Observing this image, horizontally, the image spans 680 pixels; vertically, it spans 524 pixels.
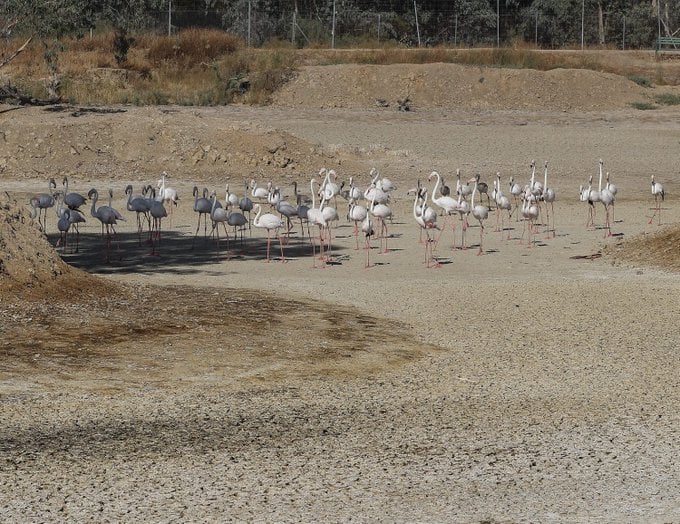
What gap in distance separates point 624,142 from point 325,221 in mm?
20079

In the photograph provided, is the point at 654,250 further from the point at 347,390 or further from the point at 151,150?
the point at 151,150

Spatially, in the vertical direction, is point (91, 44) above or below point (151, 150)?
above

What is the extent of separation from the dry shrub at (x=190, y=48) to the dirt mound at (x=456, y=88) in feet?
17.3

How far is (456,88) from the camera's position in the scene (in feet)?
169

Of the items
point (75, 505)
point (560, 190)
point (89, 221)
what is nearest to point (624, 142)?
point (560, 190)

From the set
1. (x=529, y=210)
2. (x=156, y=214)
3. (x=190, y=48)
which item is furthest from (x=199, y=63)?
(x=529, y=210)

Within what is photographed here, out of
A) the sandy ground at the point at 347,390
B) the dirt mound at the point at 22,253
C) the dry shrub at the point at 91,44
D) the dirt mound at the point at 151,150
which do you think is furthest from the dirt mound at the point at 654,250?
the dry shrub at the point at 91,44

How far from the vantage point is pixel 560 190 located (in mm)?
33719

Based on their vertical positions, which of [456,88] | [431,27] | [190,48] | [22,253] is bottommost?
[22,253]

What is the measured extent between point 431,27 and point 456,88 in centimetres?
2135

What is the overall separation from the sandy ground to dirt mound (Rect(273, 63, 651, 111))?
26.1m

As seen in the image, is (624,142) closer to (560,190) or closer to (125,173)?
(560,190)

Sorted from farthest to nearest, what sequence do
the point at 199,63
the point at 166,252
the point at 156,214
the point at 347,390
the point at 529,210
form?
1. the point at 199,63
2. the point at 529,210
3. the point at 156,214
4. the point at 166,252
5. the point at 347,390

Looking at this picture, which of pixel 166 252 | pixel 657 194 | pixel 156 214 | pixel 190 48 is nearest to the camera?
pixel 166 252
